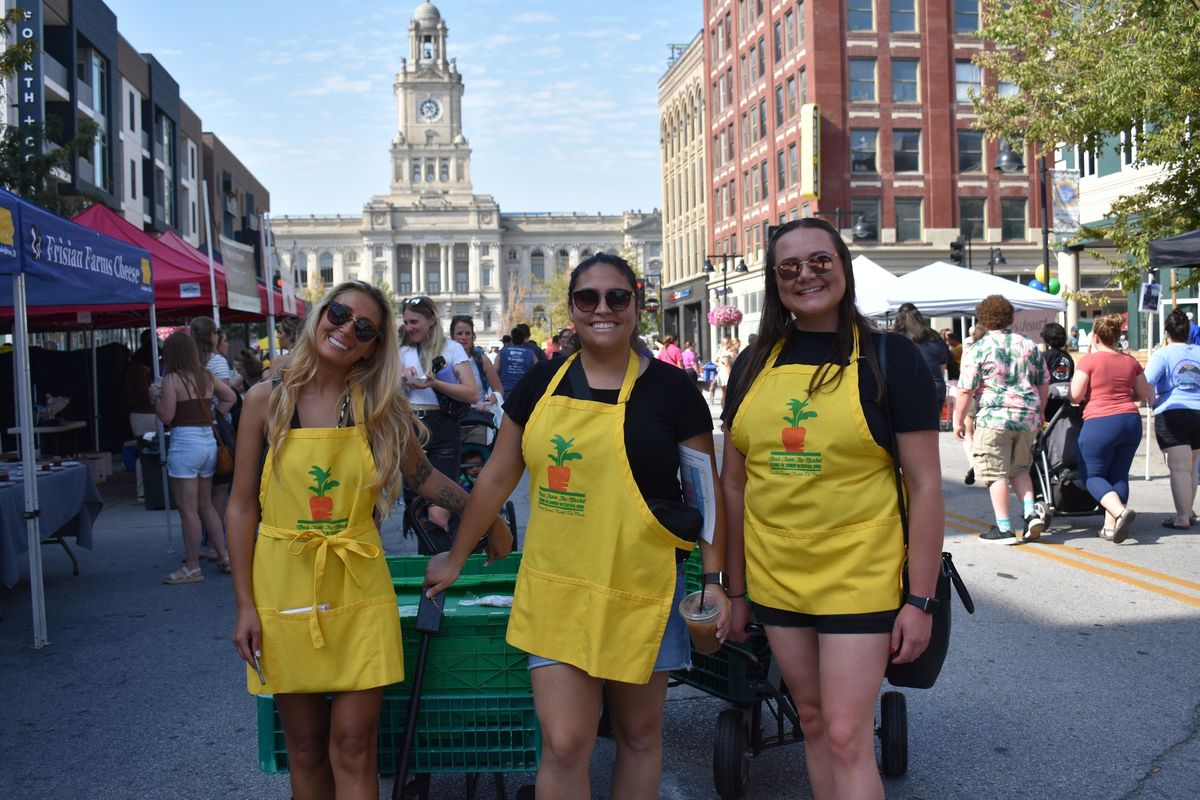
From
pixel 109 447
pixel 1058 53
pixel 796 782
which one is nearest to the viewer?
pixel 796 782

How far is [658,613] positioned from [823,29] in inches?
1888

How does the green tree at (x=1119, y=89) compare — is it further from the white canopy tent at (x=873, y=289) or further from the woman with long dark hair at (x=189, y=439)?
the woman with long dark hair at (x=189, y=439)

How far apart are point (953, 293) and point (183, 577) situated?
1229 cm

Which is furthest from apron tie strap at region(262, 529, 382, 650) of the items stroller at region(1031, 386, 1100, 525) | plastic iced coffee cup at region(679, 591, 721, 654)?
stroller at region(1031, 386, 1100, 525)

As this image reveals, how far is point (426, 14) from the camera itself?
6171 inches

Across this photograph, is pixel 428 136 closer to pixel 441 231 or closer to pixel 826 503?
pixel 441 231

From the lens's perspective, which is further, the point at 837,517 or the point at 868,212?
the point at 868,212

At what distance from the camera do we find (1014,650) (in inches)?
234

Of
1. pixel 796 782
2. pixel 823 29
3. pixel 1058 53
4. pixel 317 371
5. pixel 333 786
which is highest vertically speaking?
pixel 823 29

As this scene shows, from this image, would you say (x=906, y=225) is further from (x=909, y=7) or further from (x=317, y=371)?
(x=317, y=371)

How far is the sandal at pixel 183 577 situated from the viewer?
8.27 metres

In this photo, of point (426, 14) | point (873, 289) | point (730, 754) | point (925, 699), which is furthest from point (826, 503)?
point (426, 14)

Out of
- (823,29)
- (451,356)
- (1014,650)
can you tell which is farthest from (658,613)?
(823,29)

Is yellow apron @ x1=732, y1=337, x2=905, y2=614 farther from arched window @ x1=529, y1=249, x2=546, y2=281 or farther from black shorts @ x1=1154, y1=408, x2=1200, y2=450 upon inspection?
arched window @ x1=529, y1=249, x2=546, y2=281
